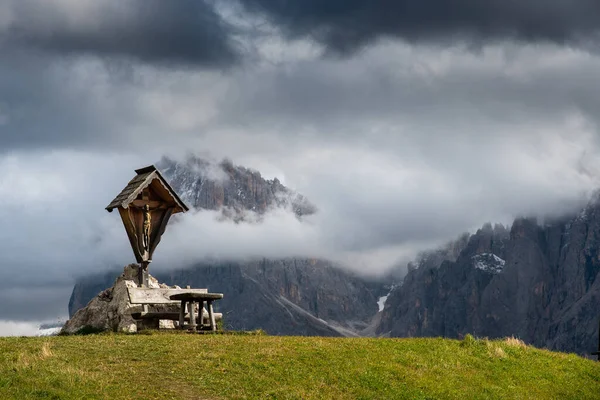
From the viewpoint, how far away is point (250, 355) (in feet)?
114

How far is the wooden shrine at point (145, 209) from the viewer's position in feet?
167

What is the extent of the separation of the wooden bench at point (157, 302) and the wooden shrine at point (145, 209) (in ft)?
6.24

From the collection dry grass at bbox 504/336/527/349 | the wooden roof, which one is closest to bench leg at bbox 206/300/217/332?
the wooden roof

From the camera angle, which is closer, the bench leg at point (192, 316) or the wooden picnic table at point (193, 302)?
the wooden picnic table at point (193, 302)

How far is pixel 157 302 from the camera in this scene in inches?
1901

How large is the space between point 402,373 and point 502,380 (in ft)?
14.3

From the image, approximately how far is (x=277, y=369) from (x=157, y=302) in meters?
16.2

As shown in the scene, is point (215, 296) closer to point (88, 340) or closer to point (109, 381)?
point (88, 340)

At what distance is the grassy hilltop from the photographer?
3045 cm

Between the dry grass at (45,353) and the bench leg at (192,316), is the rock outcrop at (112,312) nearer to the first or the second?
the bench leg at (192,316)

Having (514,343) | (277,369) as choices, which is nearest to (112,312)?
(277,369)

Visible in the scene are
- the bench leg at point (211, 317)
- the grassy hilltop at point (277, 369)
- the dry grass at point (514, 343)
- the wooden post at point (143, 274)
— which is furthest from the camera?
the wooden post at point (143, 274)

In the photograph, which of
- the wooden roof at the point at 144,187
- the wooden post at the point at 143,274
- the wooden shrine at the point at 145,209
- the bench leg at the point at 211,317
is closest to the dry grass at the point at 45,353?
the bench leg at the point at 211,317

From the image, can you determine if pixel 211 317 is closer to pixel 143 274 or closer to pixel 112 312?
pixel 112 312
